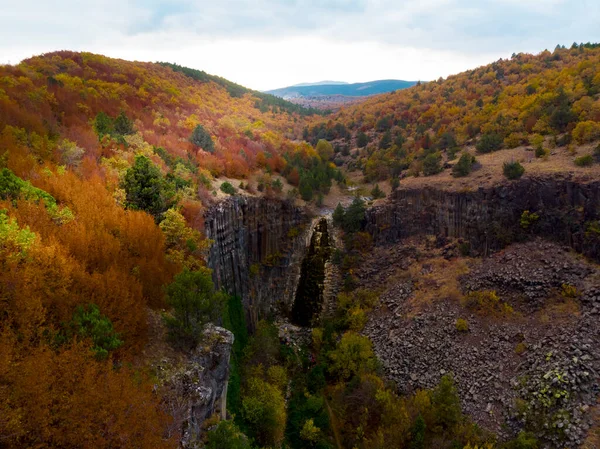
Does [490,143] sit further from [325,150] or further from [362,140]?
[325,150]

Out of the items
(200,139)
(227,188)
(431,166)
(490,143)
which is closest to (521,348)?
(431,166)

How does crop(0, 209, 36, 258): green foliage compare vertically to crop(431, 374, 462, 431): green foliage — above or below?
above

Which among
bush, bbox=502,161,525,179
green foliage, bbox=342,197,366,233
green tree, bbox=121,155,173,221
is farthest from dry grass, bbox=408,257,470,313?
green tree, bbox=121,155,173,221

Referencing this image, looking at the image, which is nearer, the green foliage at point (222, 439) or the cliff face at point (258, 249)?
the green foliage at point (222, 439)

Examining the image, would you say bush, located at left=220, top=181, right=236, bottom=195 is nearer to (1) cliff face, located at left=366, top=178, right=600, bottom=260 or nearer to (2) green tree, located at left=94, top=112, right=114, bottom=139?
(2) green tree, located at left=94, top=112, right=114, bottom=139

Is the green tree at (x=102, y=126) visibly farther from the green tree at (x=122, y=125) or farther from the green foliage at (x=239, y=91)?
the green foliage at (x=239, y=91)

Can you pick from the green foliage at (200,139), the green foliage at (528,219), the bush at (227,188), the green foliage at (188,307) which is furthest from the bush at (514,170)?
the green foliage at (200,139)

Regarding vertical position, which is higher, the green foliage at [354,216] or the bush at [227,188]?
the bush at [227,188]
